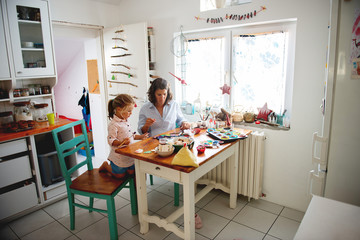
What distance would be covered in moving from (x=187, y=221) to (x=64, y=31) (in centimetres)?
278

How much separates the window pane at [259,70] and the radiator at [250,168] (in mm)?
415

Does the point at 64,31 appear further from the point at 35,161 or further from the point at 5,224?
the point at 5,224

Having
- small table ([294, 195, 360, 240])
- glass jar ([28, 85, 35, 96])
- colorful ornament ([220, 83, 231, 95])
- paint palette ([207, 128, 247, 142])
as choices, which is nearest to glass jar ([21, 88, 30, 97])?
glass jar ([28, 85, 35, 96])

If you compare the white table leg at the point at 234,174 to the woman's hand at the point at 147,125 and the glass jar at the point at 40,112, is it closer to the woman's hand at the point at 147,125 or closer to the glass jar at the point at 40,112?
the woman's hand at the point at 147,125

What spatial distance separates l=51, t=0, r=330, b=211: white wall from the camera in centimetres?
216

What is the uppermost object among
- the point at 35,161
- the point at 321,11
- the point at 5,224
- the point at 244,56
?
the point at 321,11

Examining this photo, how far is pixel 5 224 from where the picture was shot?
7.90ft

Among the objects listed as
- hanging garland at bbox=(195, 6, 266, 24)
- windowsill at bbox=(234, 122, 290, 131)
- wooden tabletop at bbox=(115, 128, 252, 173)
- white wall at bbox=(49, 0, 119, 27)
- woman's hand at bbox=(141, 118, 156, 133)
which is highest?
white wall at bbox=(49, 0, 119, 27)

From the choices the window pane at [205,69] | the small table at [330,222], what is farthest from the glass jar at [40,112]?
the small table at [330,222]

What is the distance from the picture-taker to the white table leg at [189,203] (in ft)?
5.81

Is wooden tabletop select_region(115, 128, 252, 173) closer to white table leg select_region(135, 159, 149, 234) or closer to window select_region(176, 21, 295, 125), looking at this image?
white table leg select_region(135, 159, 149, 234)

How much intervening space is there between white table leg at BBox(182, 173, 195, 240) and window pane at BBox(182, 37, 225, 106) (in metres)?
1.42

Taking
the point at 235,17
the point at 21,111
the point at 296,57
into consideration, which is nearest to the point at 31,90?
the point at 21,111

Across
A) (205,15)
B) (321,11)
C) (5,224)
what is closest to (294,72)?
(321,11)
